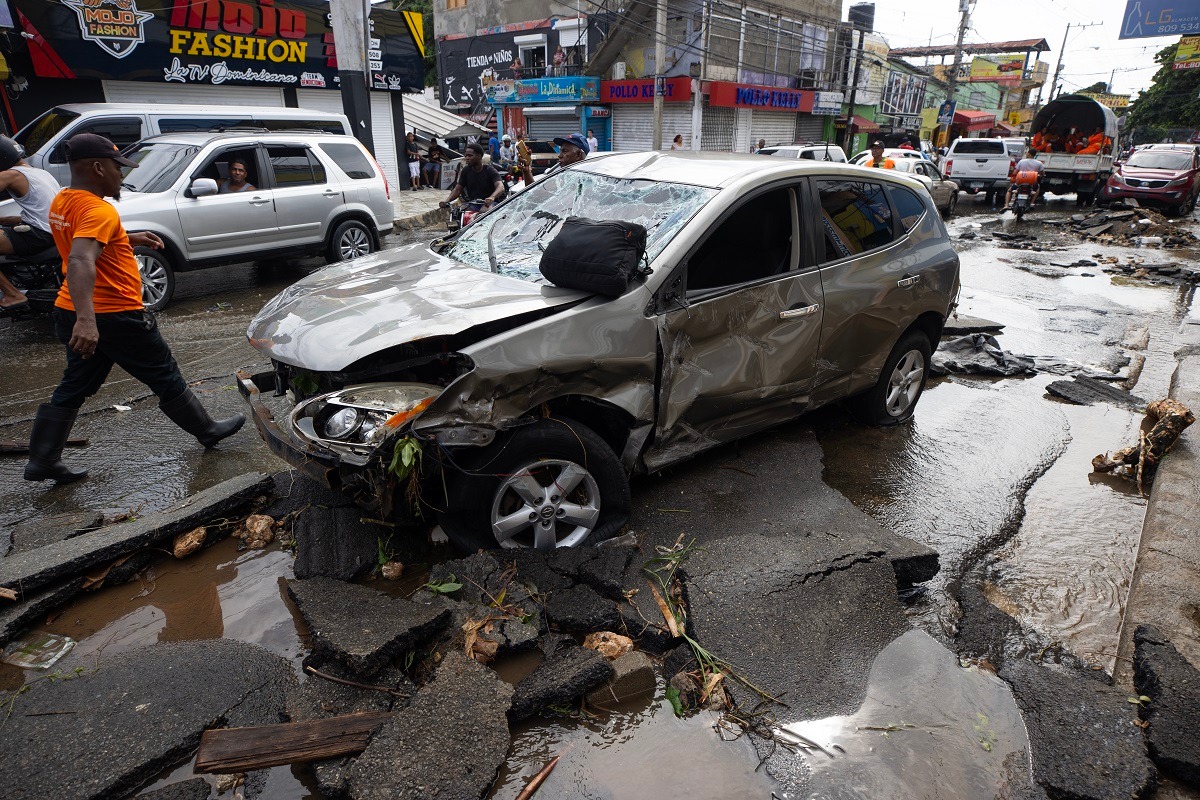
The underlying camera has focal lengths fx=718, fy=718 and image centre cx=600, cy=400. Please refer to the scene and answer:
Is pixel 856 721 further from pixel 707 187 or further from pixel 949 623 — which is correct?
pixel 707 187

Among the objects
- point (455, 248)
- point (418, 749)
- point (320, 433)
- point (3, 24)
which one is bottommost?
point (418, 749)

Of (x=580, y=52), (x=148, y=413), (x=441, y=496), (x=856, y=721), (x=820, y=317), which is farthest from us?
(x=580, y=52)

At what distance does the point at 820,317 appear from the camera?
4195 millimetres

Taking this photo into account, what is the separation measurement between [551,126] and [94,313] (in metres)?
31.6

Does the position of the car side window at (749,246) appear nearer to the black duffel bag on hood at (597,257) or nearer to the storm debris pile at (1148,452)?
the black duffel bag on hood at (597,257)

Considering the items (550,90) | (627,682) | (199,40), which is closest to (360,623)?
(627,682)

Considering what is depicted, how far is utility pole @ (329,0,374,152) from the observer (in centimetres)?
1177

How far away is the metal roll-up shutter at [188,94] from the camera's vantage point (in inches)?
586

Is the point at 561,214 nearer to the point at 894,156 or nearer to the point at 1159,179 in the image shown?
the point at 894,156

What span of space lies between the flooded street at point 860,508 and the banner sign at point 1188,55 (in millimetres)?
43582

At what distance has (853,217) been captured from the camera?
178 inches

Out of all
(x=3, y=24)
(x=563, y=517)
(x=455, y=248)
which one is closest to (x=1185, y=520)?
(x=563, y=517)

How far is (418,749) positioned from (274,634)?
108 cm

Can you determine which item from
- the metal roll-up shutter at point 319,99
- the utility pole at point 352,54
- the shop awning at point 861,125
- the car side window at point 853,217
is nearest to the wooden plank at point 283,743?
the car side window at point 853,217
